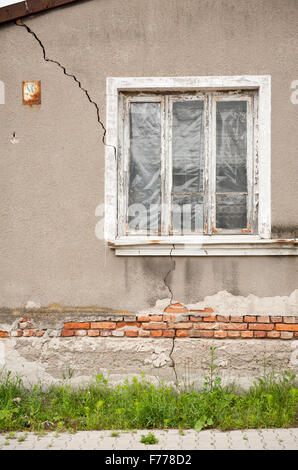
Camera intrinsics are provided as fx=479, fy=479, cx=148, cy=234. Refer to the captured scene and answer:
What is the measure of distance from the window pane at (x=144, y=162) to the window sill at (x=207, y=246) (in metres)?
0.33

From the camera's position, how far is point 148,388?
4676 mm

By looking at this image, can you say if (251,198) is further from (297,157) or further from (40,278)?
(40,278)

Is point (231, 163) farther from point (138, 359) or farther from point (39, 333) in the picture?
point (39, 333)

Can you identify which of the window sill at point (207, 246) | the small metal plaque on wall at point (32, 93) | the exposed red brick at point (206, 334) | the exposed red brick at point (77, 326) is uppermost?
the small metal plaque on wall at point (32, 93)

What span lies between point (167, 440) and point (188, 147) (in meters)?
2.85

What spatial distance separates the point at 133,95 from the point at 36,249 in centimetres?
191

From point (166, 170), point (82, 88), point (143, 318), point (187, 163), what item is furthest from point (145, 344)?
point (82, 88)

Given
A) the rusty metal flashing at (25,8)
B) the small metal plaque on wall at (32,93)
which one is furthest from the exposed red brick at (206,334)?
the rusty metal flashing at (25,8)

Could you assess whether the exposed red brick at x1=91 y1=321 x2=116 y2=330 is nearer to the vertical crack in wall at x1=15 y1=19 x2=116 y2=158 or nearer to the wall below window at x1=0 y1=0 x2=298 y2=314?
the wall below window at x1=0 y1=0 x2=298 y2=314

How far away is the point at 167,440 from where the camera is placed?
12.8ft

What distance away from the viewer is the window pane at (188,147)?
503 centimetres

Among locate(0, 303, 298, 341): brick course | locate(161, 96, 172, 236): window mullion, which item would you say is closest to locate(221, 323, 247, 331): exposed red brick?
locate(0, 303, 298, 341): brick course

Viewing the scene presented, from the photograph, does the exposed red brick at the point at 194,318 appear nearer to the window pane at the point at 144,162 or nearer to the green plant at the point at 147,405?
the green plant at the point at 147,405

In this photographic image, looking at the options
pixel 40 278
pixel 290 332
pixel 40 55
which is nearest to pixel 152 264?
pixel 40 278
